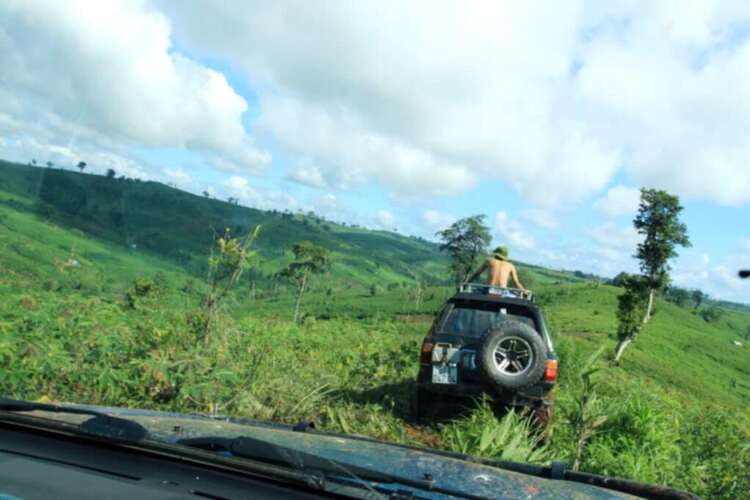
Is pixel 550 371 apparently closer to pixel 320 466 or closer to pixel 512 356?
pixel 512 356

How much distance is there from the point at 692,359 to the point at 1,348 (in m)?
53.6

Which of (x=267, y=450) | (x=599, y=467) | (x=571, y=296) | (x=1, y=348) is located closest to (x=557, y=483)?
(x=267, y=450)

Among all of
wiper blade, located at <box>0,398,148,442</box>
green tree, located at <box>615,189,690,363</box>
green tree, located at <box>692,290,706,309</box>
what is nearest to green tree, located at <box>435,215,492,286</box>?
green tree, located at <box>615,189,690,363</box>

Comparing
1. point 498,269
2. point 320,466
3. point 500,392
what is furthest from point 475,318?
point 320,466

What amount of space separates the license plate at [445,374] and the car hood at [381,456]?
359 centimetres

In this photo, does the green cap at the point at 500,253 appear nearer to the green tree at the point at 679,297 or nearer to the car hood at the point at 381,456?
the car hood at the point at 381,456

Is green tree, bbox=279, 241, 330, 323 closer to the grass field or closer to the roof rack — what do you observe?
the grass field

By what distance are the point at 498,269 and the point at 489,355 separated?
128 inches

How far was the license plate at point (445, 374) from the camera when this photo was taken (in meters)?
6.94

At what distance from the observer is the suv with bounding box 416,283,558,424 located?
674cm

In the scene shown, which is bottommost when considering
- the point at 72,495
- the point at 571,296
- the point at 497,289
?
the point at 72,495

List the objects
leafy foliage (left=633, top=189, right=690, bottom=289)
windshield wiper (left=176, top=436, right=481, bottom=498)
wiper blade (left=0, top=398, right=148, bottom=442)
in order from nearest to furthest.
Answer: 1. windshield wiper (left=176, top=436, right=481, bottom=498)
2. wiper blade (left=0, top=398, right=148, bottom=442)
3. leafy foliage (left=633, top=189, right=690, bottom=289)

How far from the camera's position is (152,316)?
7.26m

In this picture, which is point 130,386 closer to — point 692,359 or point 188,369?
point 188,369
